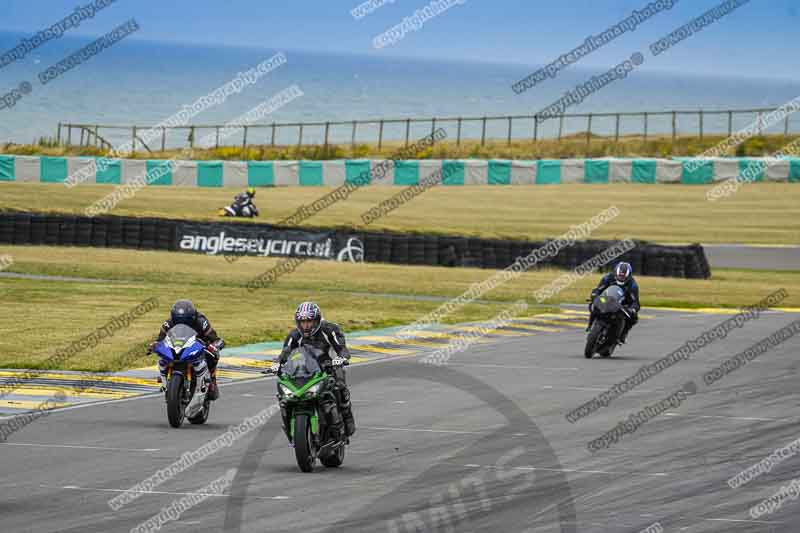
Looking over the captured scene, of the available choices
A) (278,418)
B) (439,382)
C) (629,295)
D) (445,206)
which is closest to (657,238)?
(445,206)

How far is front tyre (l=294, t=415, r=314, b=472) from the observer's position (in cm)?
1288

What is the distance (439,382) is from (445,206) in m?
37.3

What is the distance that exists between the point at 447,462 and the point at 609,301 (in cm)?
1036

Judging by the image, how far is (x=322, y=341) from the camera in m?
13.7

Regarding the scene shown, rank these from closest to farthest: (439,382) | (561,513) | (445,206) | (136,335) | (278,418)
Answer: (561,513) → (278,418) → (439,382) → (136,335) → (445,206)

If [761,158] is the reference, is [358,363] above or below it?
below

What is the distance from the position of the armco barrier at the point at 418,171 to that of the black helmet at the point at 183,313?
140 feet

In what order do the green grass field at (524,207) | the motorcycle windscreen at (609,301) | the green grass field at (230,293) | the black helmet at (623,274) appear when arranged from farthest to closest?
the green grass field at (524,207) < the green grass field at (230,293) < the black helmet at (623,274) < the motorcycle windscreen at (609,301)

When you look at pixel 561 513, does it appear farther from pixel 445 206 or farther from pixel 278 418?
pixel 445 206

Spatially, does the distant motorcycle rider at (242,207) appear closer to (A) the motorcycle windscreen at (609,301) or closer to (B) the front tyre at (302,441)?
(A) the motorcycle windscreen at (609,301)

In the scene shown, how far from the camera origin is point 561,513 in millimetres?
11336

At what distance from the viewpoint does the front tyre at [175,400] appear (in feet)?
51.8

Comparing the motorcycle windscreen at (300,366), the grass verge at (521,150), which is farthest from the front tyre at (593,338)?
the grass verge at (521,150)

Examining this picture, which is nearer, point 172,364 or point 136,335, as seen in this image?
point 172,364
